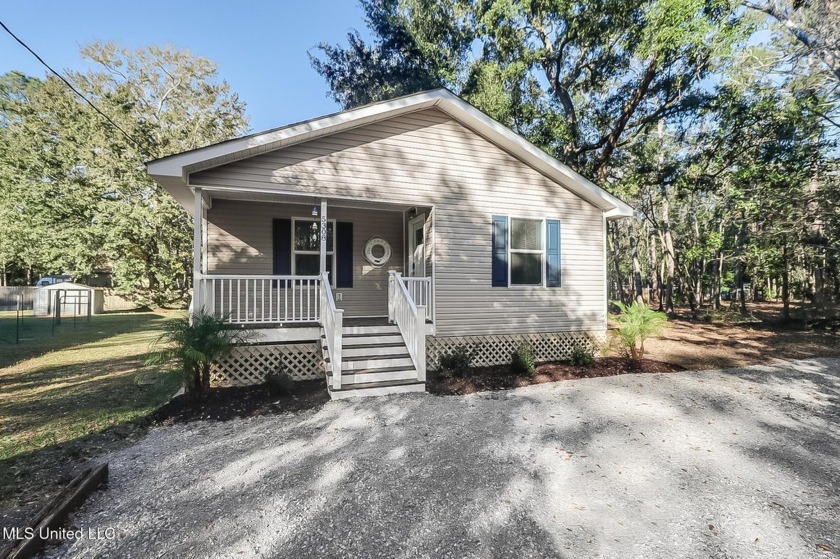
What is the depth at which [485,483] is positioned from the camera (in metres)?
3.40

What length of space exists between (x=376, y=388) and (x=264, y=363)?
2.20m

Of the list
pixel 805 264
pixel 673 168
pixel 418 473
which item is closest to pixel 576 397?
pixel 418 473

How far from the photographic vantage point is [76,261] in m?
19.8

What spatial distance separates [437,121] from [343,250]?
11.2 ft

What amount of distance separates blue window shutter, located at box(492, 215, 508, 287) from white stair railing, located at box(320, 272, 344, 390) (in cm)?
347

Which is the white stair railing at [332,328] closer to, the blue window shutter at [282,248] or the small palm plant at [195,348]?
the small palm plant at [195,348]

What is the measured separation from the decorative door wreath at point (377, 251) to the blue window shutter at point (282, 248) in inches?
66.8

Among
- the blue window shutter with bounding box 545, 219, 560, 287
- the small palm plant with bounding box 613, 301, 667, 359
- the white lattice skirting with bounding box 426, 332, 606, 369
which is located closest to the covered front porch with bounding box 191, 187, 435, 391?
the white lattice skirting with bounding box 426, 332, 606, 369

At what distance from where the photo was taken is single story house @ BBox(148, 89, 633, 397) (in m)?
6.53

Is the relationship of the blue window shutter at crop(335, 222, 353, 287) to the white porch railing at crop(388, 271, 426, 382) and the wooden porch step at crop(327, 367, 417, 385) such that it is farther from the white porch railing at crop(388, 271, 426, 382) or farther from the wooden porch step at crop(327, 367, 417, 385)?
the wooden porch step at crop(327, 367, 417, 385)

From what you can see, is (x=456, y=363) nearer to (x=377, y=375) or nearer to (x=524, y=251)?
(x=377, y=375)

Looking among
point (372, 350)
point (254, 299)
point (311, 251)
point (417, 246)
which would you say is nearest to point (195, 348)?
point (254, 299)

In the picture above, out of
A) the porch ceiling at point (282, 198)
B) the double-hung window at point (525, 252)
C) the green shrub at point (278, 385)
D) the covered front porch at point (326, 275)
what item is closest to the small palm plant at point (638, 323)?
the double-hung window at point (525, 252)

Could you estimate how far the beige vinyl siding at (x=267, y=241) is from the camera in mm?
8008
